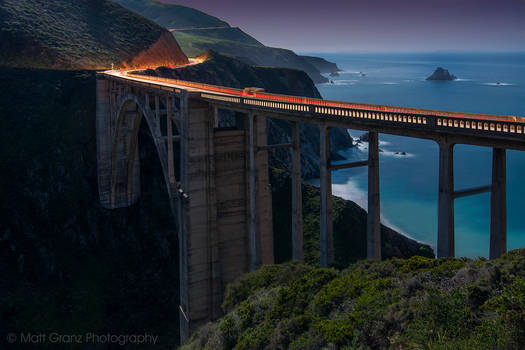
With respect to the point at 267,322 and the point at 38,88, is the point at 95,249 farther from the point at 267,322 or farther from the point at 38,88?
the point at 267,322

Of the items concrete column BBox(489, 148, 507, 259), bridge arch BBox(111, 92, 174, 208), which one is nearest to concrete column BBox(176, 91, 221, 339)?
concrete column BBox(489, 148, 507, 259)

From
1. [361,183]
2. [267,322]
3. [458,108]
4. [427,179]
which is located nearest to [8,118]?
[267,322]

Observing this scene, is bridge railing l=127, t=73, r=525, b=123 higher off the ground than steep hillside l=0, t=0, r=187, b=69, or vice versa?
steep hillside l=0, t=0, r=187, b=69

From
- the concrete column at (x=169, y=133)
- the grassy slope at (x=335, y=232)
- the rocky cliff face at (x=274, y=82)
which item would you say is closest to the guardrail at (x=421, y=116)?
the concrete column at (x=169, y=133)

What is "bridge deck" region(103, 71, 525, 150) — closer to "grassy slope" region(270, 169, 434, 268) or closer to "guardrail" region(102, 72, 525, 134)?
"guardrail" region(102, 72, 525, 134)

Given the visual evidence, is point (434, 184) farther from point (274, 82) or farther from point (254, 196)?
point (254, 196)
